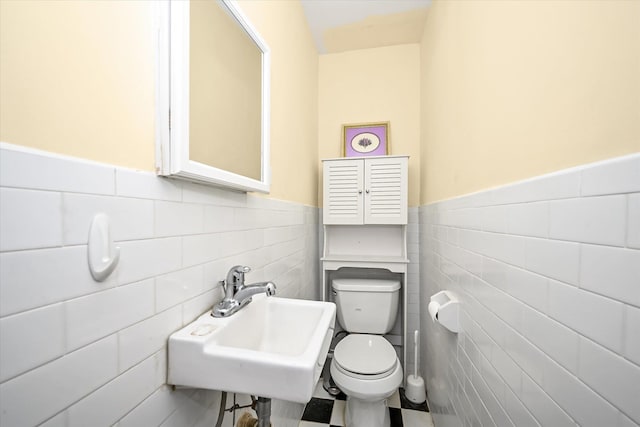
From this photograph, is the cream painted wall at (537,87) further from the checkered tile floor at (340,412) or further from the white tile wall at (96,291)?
the checkered tile floor at (340,412)

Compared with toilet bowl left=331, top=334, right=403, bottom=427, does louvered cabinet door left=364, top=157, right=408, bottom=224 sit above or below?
above

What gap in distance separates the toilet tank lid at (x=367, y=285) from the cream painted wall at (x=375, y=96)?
Result: 686 millimetres

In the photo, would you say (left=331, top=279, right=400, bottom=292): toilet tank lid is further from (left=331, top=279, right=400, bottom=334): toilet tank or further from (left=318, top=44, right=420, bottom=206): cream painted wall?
(left=318, top=44, right=420, bottom=206): cream painted wall

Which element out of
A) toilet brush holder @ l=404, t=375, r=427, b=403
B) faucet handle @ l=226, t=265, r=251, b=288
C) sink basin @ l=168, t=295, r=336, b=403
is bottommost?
toilet brush holder @ l=404, t=375, r=427, b=403

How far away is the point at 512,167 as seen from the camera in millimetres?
692

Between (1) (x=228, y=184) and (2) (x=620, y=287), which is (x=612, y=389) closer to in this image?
(2) (x=620, y=287)

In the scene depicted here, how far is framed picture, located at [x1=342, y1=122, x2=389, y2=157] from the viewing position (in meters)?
2.01

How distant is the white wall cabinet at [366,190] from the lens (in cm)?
176

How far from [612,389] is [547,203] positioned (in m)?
0.34

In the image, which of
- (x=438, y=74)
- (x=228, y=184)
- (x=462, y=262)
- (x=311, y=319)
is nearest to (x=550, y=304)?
(x=462, y=262)

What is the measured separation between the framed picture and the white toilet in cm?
102

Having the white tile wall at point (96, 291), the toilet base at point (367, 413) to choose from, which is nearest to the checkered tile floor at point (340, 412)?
the toilet base at point (367, 413)

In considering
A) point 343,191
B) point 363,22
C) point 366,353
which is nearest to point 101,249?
point 366,353

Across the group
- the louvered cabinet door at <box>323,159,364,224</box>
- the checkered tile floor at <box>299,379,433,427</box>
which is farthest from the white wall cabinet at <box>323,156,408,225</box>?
the checkered tile floor at <box>299,379,433,427</box>
